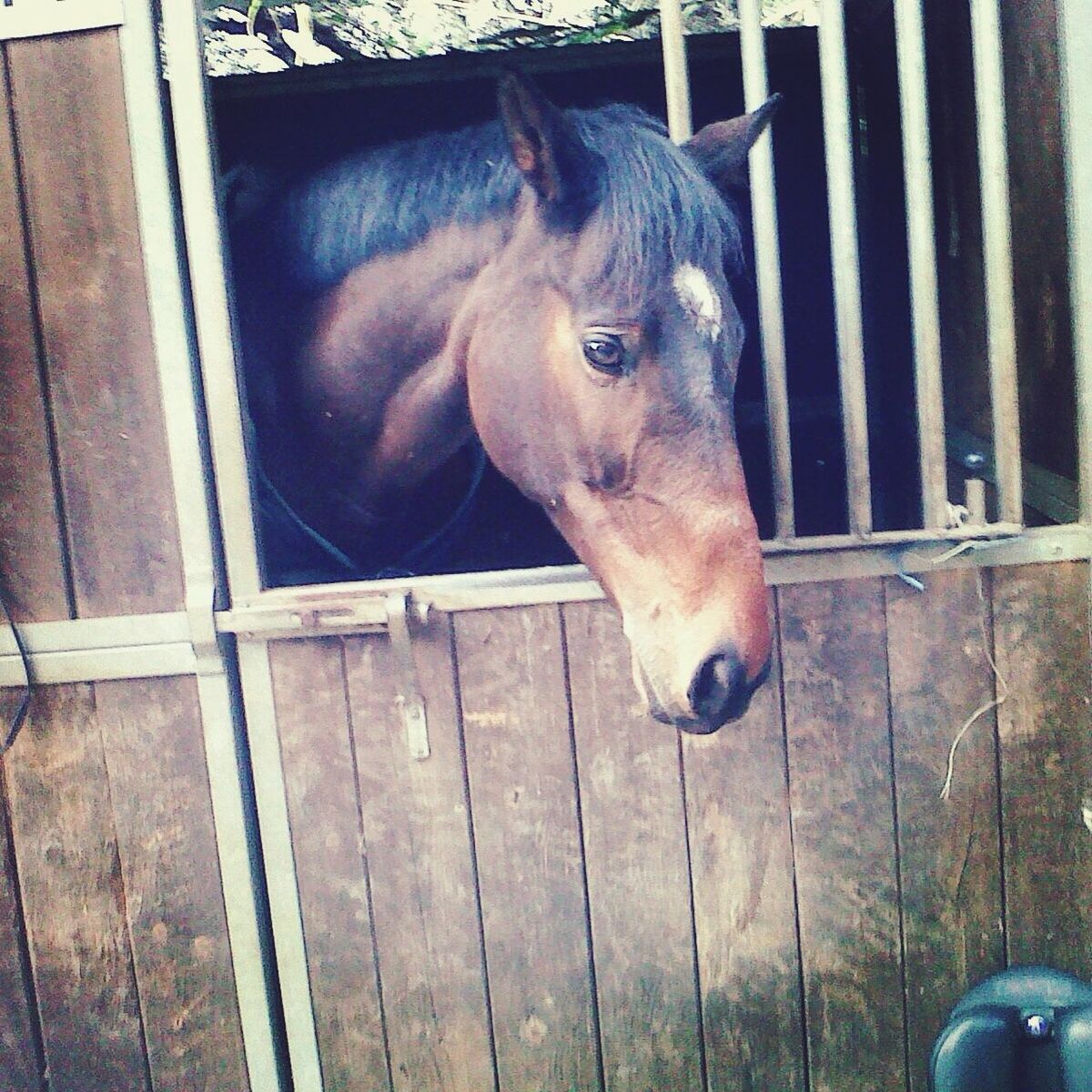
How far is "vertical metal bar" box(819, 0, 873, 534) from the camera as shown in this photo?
1477mm

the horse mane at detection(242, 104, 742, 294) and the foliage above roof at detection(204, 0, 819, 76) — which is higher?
the foliage above roof at detection(204, 0, 819, 76)

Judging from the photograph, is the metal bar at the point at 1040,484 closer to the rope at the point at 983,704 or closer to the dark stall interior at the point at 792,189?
the dark stall interior at the point at 792,189

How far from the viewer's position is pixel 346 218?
1728 mm

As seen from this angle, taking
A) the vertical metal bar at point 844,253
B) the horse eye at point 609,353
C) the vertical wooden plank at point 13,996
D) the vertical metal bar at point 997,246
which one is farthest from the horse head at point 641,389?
the vertical wooden plank at point 13,996

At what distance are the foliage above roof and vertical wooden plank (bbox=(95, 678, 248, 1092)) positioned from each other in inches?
75.7

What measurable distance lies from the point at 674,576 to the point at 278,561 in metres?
1.03

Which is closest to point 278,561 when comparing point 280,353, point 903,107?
point 280,353

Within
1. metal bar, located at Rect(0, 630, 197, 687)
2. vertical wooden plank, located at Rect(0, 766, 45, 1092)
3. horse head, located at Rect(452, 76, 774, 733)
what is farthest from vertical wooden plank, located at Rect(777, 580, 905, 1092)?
vertical wooden plank, located at Rect(0, 766, 45, 1092)

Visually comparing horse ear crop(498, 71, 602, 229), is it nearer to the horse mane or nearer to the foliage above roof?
the horse mane

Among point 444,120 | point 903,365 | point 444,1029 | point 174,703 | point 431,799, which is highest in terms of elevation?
point 444,120

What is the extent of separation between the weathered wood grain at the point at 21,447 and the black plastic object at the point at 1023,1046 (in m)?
1.42

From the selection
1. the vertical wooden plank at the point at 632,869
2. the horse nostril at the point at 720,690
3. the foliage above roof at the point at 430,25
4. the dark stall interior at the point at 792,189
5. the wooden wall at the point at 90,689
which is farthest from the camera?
the foliage above roof at the point at 430,25

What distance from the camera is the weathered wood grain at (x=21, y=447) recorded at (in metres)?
1.48

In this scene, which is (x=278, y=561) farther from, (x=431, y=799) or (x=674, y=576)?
(x=674, y=576)
